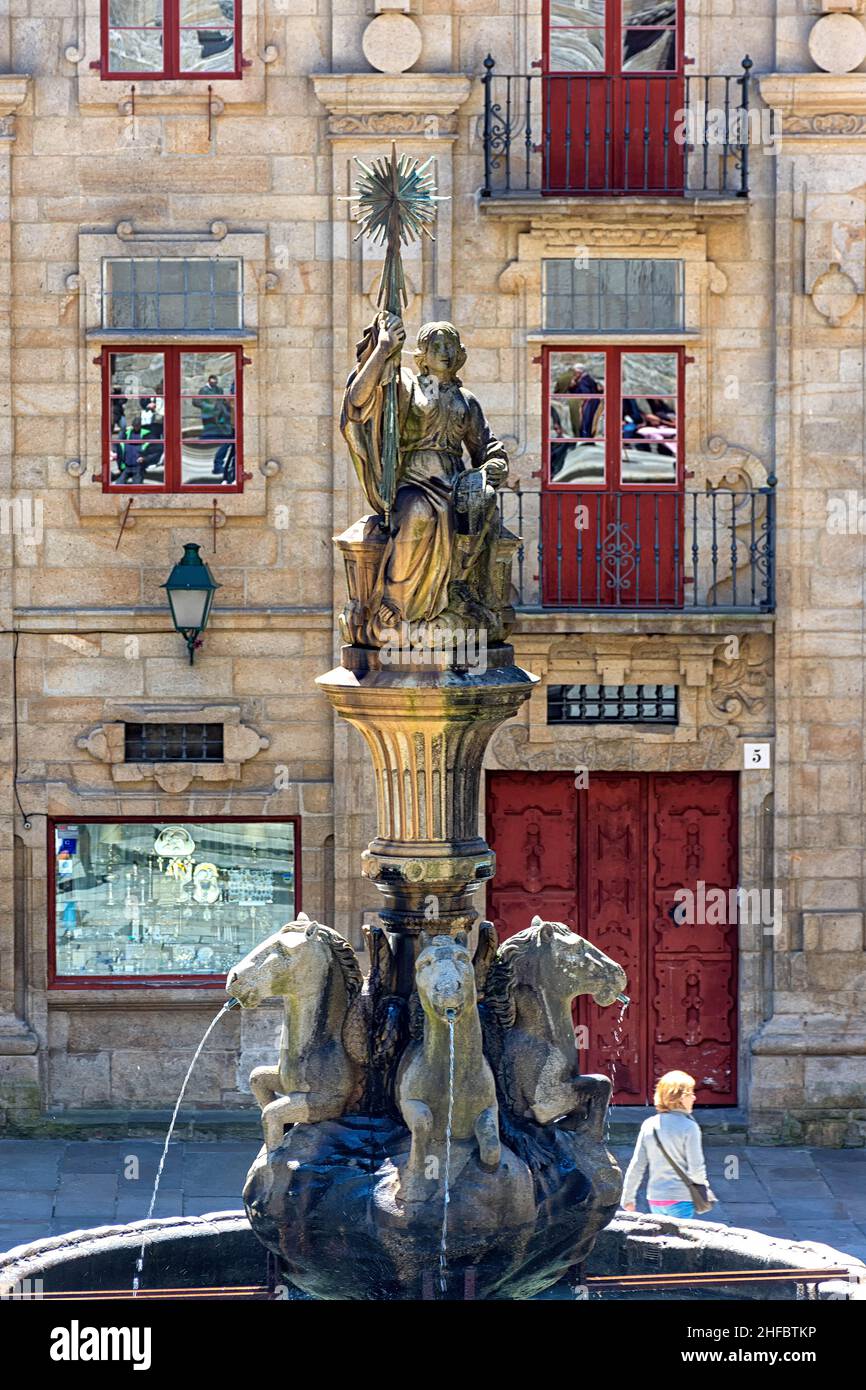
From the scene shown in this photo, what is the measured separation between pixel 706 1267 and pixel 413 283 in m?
9.53

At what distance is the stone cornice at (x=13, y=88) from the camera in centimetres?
2012

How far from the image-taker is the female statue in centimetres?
1266

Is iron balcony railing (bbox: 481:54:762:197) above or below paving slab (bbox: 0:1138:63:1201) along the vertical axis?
above

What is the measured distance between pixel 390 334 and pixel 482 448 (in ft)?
2.98

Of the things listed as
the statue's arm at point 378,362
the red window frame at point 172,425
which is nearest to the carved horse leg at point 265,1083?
the statue's arm at point 378,362

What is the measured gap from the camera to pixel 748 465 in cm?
2045

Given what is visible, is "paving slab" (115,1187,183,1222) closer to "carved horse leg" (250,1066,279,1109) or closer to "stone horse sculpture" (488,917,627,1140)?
"carved horse leg" (250,1066,279,1109)

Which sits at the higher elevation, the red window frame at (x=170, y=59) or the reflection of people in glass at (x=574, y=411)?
the red window frame at (x=170, y=59)

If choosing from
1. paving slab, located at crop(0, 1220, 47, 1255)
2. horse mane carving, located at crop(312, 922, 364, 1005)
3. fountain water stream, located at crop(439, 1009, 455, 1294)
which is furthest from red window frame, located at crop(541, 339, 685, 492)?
fountain water stream, located at crop(439, 1009, 455, 1294)

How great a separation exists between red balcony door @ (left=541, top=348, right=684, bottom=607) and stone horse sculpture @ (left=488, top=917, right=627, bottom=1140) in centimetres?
788

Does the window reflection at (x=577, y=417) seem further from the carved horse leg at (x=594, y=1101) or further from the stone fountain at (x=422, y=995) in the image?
the carved horse leg at (x=594, y=1101)

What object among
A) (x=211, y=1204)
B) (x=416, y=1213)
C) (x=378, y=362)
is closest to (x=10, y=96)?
(x=211, y=1204)

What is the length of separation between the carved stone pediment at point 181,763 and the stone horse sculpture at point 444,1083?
8154 millimetres
